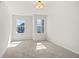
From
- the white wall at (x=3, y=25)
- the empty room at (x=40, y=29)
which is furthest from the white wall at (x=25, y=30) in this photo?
the white wall at (x=3, y=25)

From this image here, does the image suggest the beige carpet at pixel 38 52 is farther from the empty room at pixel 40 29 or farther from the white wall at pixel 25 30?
the white wall at pixel 25 30

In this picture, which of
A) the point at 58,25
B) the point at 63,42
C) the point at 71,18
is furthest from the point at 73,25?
the point at 58,25

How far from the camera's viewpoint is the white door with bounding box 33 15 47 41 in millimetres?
7750

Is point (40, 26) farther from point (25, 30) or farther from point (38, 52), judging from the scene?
point (38, 52)

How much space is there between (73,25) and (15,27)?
4.66 metres

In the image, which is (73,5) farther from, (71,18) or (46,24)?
(46,24)

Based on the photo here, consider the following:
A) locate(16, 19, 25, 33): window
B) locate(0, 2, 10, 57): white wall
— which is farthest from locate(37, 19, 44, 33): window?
locate(0, 2, 10, 57): white wall

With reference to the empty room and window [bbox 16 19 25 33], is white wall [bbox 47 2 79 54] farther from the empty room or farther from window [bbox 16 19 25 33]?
window [bbox 16 19 25 33]

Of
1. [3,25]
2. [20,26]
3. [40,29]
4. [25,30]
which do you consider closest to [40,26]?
[40,29]

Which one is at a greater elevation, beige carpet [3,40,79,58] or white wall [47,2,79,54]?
white wall [47,2,79,54]

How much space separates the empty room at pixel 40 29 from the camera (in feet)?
12.9

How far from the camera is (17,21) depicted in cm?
805

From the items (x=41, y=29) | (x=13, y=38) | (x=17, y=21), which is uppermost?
(x=17, y=21)

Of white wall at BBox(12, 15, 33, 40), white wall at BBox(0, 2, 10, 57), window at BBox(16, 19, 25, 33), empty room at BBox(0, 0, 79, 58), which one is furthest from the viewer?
window at BBox(16, 19, 25, 33)
